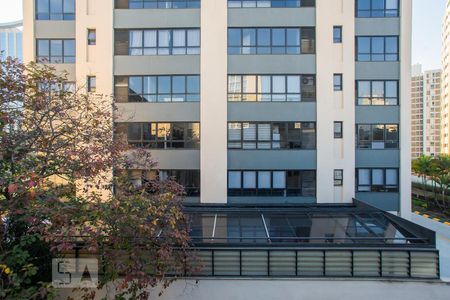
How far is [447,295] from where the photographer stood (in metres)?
7.79

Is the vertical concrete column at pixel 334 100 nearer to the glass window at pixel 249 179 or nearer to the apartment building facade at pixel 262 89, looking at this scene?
the apartment building facade at pixel 262 89

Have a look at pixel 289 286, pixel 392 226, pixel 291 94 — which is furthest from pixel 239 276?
pixel 291 94

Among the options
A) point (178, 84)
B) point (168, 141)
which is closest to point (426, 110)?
point (178, 84)

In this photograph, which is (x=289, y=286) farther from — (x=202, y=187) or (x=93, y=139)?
(x=202, y=187)

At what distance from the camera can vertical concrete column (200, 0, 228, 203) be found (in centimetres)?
1488

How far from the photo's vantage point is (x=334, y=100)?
15.1 m

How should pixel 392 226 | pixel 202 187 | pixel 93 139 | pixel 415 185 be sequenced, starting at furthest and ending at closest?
pixel 415 185, pixel 202 187, pixel 392 226, pixel 93 139

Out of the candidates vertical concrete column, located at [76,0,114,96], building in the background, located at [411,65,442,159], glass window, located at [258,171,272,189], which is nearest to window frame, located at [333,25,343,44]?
glass window, located at [258,171,272,189]

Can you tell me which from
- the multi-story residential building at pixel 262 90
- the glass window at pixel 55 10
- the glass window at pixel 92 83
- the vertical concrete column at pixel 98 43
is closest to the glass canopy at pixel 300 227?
the multi-story residential building at pixel 262 90

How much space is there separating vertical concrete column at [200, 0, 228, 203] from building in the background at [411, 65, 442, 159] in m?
74.2

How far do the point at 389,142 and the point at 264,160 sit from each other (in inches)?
270

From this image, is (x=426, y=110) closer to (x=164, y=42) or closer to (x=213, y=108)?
(x=213, y=108)

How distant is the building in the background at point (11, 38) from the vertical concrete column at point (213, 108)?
14.4 metres

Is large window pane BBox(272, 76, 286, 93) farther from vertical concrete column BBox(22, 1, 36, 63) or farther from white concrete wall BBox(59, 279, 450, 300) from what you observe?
vertical concrete column BBox(22, 1, 36, 63)
